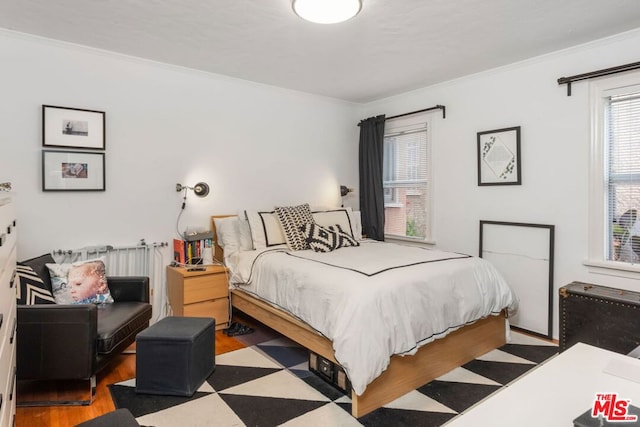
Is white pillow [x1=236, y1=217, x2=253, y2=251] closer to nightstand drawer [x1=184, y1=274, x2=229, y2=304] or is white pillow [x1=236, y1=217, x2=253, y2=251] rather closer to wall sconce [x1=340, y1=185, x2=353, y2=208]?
nightstand drawer [x1=184, y1=274, x2=229, y2=304]

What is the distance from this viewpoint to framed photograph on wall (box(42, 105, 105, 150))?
2957 mm

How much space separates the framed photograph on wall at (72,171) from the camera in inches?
117

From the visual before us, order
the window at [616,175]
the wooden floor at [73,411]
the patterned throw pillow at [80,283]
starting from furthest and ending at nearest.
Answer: the window at [616,175] < the patterned throw pillow at [80,283] < the wooden floor at [73,411]

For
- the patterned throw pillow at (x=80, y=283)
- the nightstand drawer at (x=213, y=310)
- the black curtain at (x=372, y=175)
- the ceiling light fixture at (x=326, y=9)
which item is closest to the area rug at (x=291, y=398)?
the nightstand drawer at (x=213, y=310)

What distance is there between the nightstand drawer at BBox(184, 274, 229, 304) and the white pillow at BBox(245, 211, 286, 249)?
1.48 ft

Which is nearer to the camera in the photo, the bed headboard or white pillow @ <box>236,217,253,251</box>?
white pillow @ <box>236,217,253,251</box>

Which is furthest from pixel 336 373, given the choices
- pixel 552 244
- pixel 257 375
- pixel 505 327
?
pixel 552 244

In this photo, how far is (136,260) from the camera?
338cm

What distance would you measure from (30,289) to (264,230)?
5.98ft

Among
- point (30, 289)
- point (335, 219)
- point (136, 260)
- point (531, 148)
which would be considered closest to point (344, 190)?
point (335, 219)

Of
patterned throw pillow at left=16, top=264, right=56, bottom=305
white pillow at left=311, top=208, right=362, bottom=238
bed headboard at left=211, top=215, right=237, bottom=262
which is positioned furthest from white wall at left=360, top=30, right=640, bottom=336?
patterned throw pillow at left=16, top=264, right=56, bottom=305

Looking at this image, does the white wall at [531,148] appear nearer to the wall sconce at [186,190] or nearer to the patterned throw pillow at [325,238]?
the patterned throw pillow at [325,238]

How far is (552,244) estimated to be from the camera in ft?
10.6

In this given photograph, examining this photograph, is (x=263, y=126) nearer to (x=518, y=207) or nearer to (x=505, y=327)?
(x=518, y=207)
